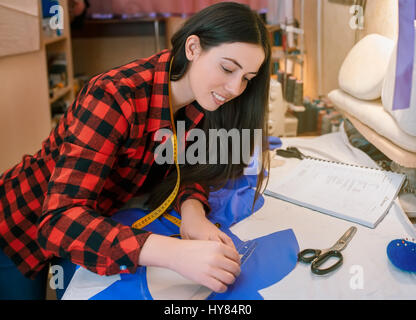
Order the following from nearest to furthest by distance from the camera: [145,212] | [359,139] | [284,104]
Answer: [145,212] < [359,139] < [284,104]

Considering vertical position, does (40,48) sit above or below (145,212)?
above

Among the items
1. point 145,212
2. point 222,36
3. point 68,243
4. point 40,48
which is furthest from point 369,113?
point 40,48

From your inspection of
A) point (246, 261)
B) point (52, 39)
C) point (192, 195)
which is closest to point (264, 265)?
point (246, 261)

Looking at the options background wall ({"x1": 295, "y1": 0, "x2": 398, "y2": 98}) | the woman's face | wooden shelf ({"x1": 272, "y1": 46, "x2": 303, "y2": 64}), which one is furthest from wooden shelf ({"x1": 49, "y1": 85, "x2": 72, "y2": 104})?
the woman's face

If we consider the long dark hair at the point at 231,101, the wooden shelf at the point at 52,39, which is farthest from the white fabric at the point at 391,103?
the wooden shelf at the point at 52,39

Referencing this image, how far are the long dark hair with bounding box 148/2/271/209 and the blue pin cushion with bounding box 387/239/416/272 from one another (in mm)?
294

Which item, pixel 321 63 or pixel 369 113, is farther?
pixel 321 63

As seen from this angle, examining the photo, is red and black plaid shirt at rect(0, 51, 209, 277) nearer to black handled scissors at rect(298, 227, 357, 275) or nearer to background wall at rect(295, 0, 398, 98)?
black handled scissors at rect(298, 227, 357, 275)

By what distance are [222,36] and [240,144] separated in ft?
1.01

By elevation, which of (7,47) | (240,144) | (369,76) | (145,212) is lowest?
(145,212)

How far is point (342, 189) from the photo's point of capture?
95 cm

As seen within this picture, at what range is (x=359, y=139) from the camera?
125 centimetres

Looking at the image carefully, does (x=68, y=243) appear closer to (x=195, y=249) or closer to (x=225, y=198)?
(x=195, y=249)

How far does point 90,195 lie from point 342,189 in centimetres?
58
